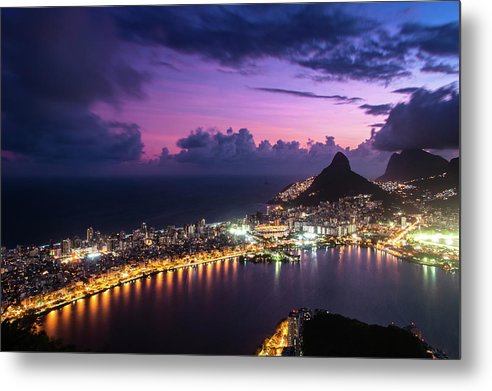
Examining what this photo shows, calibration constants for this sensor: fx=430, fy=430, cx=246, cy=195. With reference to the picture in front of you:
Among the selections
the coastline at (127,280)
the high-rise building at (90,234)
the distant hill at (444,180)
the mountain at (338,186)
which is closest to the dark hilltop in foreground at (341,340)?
the coastline at (127,280)

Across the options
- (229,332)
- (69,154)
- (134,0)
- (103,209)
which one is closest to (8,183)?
(69,154)

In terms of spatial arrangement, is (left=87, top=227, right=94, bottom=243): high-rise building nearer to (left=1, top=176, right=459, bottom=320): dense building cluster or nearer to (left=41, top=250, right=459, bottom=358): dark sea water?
(left=1, top=176, right=459, bottom=320): dense building cluster

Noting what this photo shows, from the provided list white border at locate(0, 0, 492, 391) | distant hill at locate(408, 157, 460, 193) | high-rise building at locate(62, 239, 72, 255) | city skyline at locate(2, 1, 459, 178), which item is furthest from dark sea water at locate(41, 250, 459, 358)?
city skyline at locate(2, 1, 459, 178)

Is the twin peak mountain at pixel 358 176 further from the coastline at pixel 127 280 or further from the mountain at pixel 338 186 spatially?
the coastline at pixel 127 280

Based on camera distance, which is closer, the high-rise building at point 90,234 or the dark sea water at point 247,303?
the dark sea water at point 247,303

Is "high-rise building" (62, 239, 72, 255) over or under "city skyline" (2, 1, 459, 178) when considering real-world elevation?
under

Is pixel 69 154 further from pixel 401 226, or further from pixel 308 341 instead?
pixel 401 226

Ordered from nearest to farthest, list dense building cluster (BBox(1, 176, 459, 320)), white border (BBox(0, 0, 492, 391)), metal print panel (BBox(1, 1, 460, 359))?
white border (BBox(0, 0, 492, 391)) → metal print panel (BBox(1, 1, 460, 359)) → dense building cluster (BBox(1, 176, 459, 320))

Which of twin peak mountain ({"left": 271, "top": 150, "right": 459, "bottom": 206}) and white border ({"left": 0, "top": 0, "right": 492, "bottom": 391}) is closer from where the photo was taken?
white border ({"left": 0, "top": 0, "right": 492, "bottom": 391})
